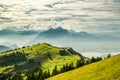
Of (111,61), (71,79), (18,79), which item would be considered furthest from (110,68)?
(18,79)

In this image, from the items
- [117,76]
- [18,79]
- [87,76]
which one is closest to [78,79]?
[87,76]

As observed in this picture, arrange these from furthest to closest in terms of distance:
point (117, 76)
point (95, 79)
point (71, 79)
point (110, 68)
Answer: point (71, 79) → point (110, 68) → point (95, 79) → point (117, 76)

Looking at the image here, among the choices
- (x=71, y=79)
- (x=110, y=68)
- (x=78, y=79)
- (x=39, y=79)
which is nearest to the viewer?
(x=110, y=68)

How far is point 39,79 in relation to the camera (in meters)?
149

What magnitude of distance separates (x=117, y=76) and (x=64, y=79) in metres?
29.3

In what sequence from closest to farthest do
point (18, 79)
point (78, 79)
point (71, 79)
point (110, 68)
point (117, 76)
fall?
point (117, 76) < point (110, 68) < point (78, 79) < point (71, 79) < point (18, 79)

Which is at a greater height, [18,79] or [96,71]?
[96,71]

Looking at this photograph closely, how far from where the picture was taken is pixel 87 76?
88188 millimetres

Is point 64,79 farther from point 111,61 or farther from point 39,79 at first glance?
point 39,79

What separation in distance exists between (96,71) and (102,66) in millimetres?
2761

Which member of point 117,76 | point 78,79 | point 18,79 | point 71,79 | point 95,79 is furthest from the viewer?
point 18,79

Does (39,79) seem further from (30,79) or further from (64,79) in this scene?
(64,79)

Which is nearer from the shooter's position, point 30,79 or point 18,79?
point 30,79

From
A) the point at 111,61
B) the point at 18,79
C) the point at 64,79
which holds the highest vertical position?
the point at 111,61
